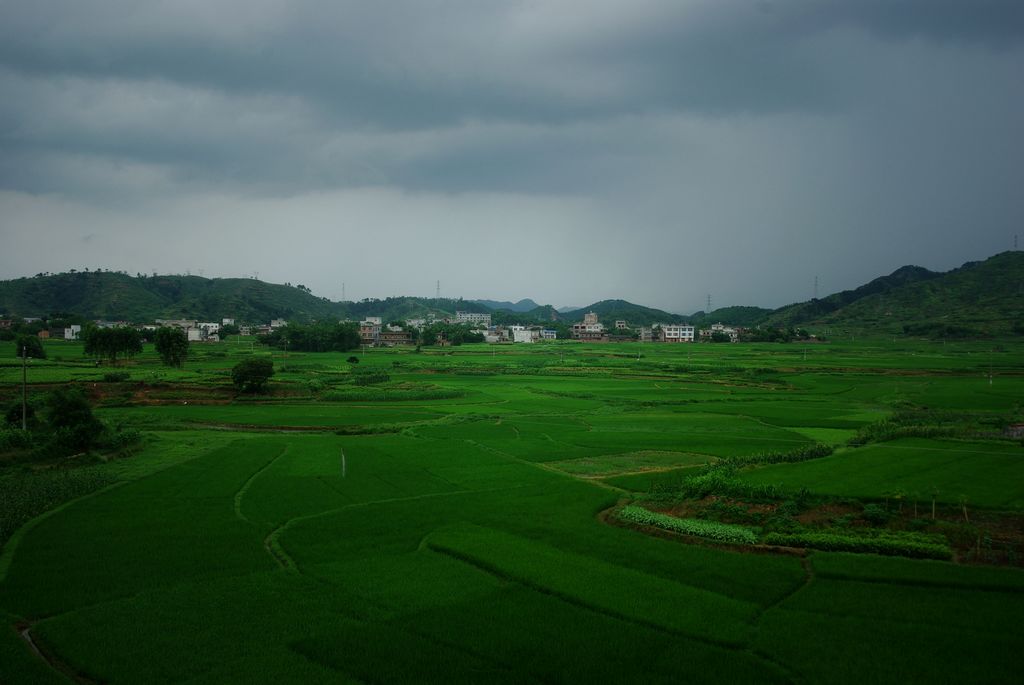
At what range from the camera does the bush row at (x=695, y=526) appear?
56.0ft

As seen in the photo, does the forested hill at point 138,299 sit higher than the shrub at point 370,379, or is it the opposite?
the forested hill at point 138,299

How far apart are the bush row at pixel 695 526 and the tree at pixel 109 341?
57.9 meters

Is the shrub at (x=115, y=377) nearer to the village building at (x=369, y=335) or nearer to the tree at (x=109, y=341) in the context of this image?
the tree at (x=109, y=341)

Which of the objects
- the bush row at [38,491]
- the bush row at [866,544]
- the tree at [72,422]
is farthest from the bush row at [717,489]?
the tree at [72,422]

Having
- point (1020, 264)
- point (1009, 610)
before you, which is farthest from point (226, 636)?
point (1020, 264)

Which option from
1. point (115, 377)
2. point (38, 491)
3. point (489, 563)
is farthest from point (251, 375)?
point (489, 563)

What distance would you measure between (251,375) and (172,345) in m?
17.9

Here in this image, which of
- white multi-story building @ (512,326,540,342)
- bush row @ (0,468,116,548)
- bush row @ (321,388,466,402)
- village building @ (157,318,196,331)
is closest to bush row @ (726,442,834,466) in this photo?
bush row @ (0,468,116,548)

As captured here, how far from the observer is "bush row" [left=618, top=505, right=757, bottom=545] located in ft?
56.0

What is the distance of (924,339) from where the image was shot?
11431 cm

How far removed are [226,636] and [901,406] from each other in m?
44.1

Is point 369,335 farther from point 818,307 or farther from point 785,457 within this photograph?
point 818,307

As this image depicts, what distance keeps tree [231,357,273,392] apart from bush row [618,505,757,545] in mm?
37415

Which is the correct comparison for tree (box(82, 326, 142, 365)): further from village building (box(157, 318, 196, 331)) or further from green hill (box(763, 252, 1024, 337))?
green hill (box(763, 252, 1024, 337))
